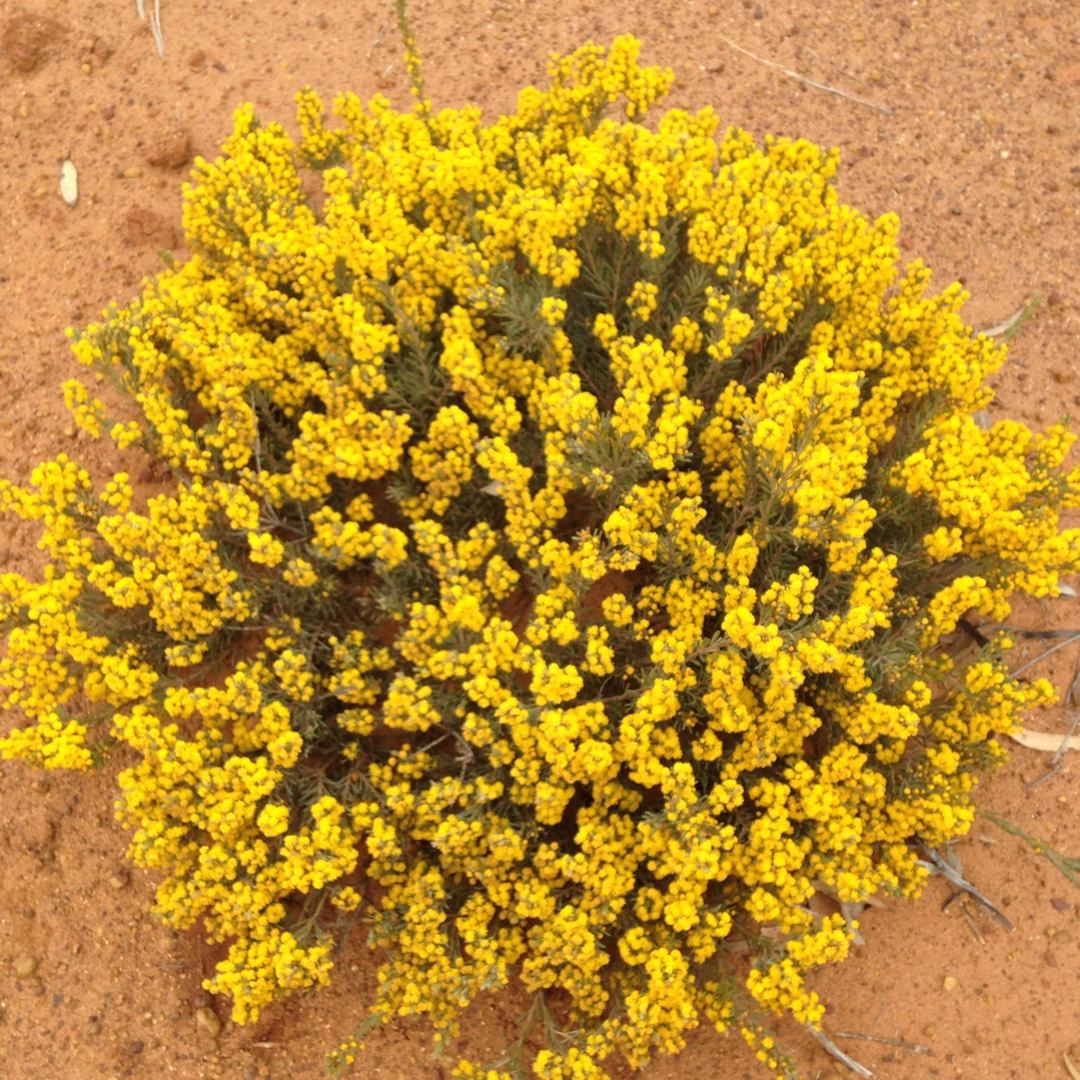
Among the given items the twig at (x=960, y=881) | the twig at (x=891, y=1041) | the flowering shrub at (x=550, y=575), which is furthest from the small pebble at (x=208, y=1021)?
the twig at (x=960, y=881)

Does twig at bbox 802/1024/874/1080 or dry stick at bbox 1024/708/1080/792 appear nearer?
twig at bbox 802/1024/874/1080

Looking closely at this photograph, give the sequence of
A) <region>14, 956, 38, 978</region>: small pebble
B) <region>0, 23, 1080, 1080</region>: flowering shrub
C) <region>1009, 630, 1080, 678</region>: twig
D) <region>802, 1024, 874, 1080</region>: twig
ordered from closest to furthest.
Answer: <region>0, 23, 1080, 1080</region>: flowering shrub
<region>802, 1024, 874, 1080</region>: twig
<region>14, 956, 38, 978</region>: small pebble
<region>1009, 630, 1080, 678</region>: twig

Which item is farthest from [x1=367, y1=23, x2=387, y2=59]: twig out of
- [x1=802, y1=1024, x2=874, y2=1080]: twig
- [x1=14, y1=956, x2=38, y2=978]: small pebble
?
[x1=802, y1=1024, x2=874, y2=1080]: twig

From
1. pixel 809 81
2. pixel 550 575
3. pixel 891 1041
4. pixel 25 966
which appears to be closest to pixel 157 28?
pixel 809 81

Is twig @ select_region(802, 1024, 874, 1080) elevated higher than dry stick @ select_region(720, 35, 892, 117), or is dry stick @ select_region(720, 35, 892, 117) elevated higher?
dry stick @ select_region(720, 35, 892, 117)

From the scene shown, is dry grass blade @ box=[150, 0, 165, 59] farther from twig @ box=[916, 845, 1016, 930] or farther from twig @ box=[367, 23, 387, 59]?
twig @ box=[916, 845, 1016, 930]

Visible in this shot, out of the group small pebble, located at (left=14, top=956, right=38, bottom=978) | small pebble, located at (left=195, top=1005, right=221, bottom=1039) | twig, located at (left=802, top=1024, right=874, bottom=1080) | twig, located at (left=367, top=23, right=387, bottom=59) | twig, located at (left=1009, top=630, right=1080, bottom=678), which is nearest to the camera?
twig, located at (left=802, top=1024, right=874, bottom=1080)

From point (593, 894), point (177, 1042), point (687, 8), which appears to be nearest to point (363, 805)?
point (593, 894)
